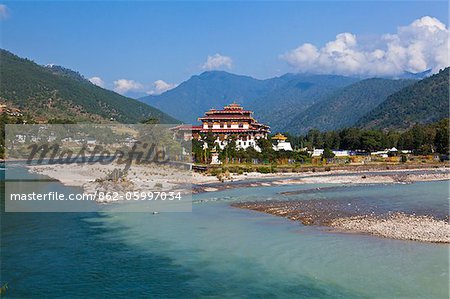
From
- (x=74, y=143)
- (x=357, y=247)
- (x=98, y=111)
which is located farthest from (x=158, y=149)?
(x=98, y=111)

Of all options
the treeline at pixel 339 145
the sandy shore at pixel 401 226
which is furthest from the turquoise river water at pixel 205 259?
the treeline at pixel 339 145

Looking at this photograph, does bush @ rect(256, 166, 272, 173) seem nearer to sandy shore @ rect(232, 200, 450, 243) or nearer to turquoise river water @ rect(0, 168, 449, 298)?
sandy shore @ rect(232, 200, 450, 243)

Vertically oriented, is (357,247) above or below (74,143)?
below

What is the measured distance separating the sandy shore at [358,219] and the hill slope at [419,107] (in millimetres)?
126604

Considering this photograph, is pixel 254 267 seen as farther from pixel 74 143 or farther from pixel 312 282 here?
pixel 74 143

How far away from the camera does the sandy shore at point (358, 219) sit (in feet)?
73.5

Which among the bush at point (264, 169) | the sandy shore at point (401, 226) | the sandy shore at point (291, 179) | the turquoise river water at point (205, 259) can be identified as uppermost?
the bush at point (264, 169)

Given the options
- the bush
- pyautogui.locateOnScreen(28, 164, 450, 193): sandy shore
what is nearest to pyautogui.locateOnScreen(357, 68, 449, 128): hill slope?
pyautogui.locateOnScreen(28, 164, 450, 193): sandy shore

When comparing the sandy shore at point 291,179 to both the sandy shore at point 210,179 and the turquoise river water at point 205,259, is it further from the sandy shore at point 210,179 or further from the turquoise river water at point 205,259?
the turquoise river water at point 205,259

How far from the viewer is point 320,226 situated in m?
25.1

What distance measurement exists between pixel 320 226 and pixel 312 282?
30.2ft

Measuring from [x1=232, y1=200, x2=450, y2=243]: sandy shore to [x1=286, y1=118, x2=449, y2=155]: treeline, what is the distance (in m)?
48.9

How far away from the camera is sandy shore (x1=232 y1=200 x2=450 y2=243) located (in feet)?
73.5

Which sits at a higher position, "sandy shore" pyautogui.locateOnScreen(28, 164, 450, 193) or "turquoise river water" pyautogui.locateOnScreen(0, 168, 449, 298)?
"sandy shore" pyautogui.locateOnScreen(28, 164, 450, 193)
